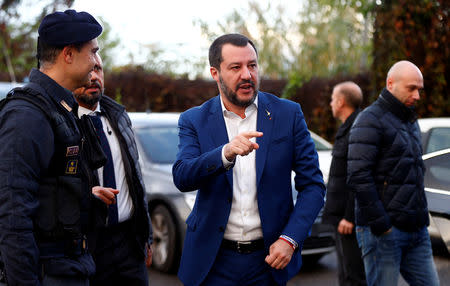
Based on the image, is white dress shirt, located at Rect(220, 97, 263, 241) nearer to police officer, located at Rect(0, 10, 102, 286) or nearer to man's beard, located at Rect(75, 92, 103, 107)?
police officer, located at Rect(0, 10, 102, 286)

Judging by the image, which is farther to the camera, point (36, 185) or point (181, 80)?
point (181, 80)

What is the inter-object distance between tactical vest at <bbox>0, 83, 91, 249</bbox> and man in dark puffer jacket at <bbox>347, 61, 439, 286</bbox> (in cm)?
215

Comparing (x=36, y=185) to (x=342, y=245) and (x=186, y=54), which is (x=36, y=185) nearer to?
(x=342, y=245)

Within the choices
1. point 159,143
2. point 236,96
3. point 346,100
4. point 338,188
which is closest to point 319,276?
point 338,188

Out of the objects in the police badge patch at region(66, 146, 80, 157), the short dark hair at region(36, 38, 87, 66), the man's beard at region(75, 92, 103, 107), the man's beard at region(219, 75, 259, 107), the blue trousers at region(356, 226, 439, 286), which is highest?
the short dark hair at region(36, 38, 87, 66)

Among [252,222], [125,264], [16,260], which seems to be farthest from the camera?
[125,264]

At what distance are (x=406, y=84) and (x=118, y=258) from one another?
7.35 feet

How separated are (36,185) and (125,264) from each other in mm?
1355

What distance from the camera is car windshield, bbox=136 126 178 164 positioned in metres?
7.05

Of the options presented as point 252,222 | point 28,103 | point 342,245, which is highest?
point 28,103

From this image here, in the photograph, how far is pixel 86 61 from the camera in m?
2.66

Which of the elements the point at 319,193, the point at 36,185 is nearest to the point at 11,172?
the point at 36,185

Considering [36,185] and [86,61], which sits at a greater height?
[86,61]

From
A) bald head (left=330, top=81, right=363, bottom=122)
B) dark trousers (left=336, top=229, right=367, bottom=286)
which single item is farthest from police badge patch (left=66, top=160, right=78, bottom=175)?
bald head (left=330, top=81, right=363, bottom=122)
